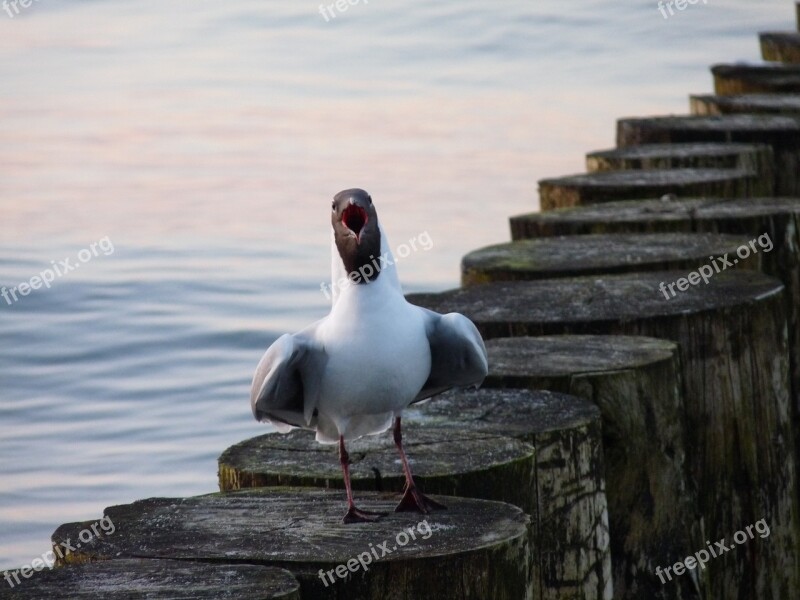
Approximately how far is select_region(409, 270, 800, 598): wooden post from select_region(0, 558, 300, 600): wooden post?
2052mm

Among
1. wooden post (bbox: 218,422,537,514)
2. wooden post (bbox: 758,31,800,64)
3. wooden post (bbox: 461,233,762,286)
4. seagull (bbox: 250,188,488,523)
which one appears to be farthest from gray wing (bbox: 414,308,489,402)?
wooden post (bbox: 758,31,800,64)

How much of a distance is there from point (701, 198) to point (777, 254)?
66 centimetres

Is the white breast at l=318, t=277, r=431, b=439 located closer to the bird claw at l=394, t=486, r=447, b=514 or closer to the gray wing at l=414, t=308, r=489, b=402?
A: the gray wing at l=414, t=308, r=489, b=402

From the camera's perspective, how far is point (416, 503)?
3518 millimetres

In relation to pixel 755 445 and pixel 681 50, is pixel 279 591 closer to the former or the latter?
pixel 755 445

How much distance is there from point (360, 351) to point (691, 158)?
467 centimetres

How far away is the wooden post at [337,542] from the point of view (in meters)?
3.21

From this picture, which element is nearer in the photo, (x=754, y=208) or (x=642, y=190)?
(x=754, y=208)

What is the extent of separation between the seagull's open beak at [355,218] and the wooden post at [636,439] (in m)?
1.12

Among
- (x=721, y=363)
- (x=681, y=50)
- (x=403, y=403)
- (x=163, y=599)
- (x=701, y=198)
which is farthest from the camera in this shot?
(x=681, y=50)

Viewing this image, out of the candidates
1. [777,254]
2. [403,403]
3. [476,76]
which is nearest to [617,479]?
[403,403]

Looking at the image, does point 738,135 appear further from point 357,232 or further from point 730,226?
point 357,232

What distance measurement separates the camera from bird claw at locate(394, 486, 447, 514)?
3.51 m

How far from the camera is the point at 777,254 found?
6492 millimetres
